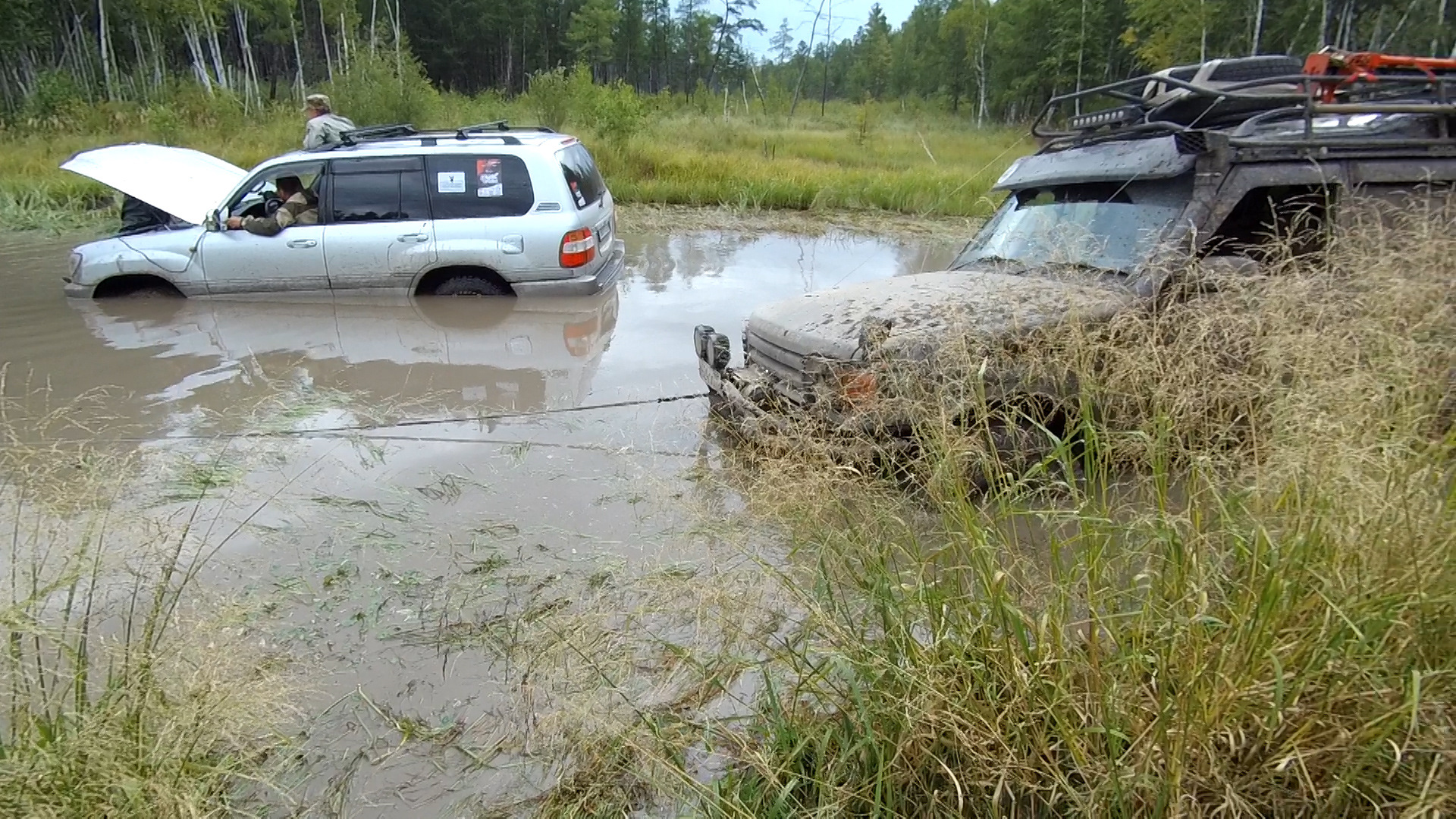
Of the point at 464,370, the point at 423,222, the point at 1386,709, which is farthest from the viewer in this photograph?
the point at 423,222

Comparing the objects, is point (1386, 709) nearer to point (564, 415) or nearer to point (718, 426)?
point (718, 426)

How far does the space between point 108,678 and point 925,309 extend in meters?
3.53

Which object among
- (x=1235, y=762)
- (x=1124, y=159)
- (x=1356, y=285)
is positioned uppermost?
(x=1124, y=159)

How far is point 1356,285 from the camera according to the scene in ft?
8.21

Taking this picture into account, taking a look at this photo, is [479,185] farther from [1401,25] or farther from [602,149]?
[1401,25]

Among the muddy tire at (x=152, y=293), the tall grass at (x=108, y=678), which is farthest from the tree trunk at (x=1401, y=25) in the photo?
the tall grass at (x=108, y=678)

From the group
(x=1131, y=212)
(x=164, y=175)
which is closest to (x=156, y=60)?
(x=164, y=175)

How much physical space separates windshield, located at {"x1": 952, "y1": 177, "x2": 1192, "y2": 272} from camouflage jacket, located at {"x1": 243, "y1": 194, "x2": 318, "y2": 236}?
636 centimetres

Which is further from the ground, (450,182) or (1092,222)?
(450,182)

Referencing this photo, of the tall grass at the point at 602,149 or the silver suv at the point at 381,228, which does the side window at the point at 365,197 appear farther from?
the tall grass at the point at 602,149

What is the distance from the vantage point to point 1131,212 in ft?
15.4

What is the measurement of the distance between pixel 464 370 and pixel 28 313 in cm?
510

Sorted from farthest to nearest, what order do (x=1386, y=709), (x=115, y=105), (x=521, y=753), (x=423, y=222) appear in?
(x=115, y=105)
(x=423, y=222)
(x=521, y=753)
(x=1386, y=709)

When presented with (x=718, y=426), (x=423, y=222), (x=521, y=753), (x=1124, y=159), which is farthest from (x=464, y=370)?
(x=1124, y=159)
